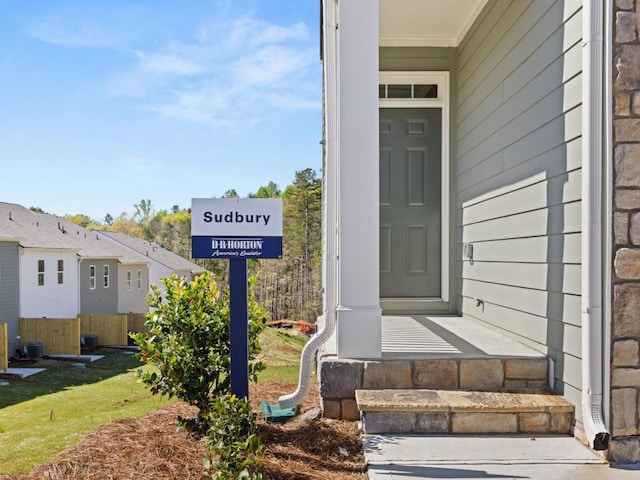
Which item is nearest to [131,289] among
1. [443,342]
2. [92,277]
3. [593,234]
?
[92,277]

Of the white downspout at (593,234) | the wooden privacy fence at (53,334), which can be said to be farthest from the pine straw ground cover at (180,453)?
the wooden privacy fence at (53,334)

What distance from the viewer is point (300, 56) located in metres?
15.5

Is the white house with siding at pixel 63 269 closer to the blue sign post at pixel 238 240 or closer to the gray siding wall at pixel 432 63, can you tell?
the gray siding wall at pixel 432 63

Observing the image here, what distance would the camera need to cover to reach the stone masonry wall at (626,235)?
2.86 meters

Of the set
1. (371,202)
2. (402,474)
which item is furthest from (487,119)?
(402,474)

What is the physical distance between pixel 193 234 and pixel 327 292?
3.81ft

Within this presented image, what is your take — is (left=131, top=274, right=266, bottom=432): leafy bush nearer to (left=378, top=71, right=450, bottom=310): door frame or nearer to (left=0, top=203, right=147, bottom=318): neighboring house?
(left=378, top=71, right=450, bottom=310): door frame

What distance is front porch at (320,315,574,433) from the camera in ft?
10.6

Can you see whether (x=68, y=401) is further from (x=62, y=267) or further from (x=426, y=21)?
(x=62, y=267)

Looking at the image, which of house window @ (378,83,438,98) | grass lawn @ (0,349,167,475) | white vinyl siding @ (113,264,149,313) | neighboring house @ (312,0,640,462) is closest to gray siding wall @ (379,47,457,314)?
neighboring house @ (312,0,640,462)

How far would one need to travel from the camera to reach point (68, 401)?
8.64 metres

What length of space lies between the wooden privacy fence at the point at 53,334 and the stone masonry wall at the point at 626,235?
575 inches

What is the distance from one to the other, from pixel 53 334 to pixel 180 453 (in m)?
13.8

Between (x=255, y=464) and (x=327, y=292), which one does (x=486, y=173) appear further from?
(x=255, y=464)
